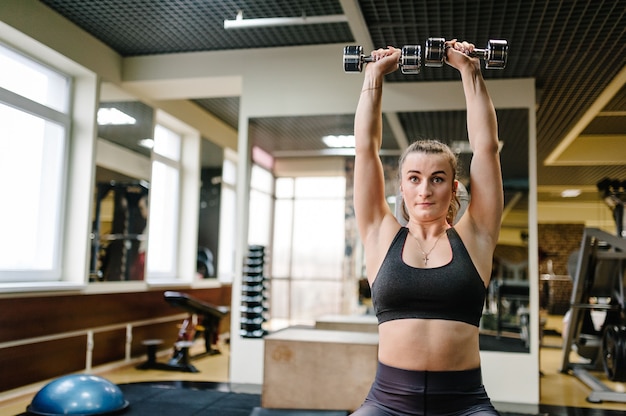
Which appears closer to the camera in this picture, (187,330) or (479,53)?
(479,53)

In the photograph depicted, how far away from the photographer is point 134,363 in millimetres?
5797

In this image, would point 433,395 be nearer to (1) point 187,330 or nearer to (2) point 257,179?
(2) point 257,179

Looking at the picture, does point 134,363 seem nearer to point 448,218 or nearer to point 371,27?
point 371,27

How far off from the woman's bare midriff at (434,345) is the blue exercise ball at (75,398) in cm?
288

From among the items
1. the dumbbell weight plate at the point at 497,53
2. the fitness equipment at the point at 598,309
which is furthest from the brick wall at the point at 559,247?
the dumbbell weight plate at the point at 497,53

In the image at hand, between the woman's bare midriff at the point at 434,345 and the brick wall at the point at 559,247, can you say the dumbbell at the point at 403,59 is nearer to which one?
the woman's bare midriff at the point at 434,345

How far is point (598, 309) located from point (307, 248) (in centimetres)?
322

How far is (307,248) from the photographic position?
7.30m

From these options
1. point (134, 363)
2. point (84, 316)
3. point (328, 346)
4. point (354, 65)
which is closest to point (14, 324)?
point (84, 316)

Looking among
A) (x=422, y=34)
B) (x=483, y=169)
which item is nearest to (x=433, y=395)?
(x=483, y=169)

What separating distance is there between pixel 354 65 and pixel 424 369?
29.7 inches

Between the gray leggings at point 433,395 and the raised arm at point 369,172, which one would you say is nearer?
the gray leggings at point 433,395

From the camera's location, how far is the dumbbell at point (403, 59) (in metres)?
1.49

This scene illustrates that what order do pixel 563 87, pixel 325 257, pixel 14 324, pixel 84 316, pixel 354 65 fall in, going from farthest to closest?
pixel 325 257, pixel 563 87, pixel 84 316, pixel 14 324, pixel 354 65
